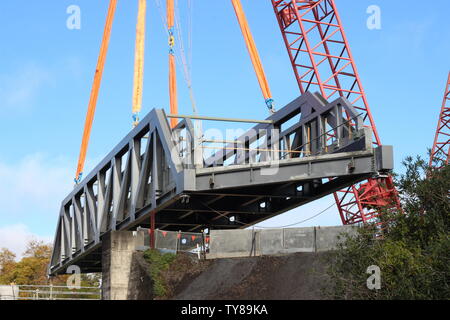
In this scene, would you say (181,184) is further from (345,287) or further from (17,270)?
(17,270)

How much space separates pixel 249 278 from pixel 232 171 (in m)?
5.06

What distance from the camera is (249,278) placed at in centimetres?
2947

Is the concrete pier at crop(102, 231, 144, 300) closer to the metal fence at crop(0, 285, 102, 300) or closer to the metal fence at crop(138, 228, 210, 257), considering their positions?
the metal fence at crop(138, 228, 210, 257)

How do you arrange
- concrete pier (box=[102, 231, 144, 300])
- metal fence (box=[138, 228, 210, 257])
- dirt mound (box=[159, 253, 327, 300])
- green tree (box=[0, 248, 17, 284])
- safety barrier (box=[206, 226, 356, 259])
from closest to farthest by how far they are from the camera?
dirt mound (box=[159, 253, 327, 300]), safety barrier (box=[206, 226, 356, 259]), concrete pier (box=[102, 231, 144, 300]), metal fence (box=[138, 228, 210, 257]), green tree (box=[0, 248, 17, 284])

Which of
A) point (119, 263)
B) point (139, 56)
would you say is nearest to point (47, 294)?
point (139, 56)

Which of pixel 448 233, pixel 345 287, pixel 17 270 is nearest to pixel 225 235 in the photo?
pixel 345 287

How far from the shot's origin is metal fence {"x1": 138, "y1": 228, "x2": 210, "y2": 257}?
34469mm

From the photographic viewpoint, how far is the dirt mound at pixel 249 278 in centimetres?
2753

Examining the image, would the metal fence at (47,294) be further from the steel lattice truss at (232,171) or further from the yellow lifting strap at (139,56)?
the yellow lifting strap at (139,56)

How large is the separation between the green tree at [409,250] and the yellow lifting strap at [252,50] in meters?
21.6

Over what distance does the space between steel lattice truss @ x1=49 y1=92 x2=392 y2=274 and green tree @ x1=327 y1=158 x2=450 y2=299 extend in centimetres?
687

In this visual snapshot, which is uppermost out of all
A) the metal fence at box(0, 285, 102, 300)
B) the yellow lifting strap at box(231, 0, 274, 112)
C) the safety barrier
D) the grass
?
the yellow lifting strap at box(231, 0, 274, 112)

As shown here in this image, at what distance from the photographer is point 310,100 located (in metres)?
35.2

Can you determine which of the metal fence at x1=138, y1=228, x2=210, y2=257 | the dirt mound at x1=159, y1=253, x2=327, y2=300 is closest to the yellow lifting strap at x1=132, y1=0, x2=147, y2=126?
the metal fence at x1=138, y1=228, x2=210, y2=257
